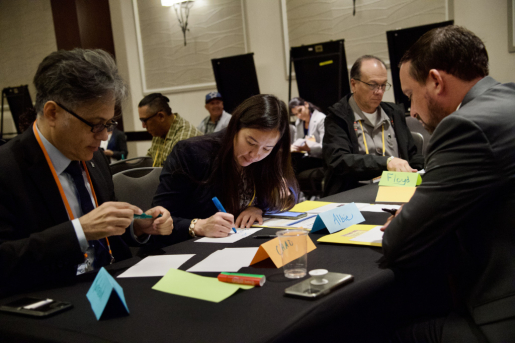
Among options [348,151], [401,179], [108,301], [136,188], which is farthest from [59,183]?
[348,151]

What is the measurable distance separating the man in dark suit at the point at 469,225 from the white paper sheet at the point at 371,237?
180mm

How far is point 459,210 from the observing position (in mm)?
1213

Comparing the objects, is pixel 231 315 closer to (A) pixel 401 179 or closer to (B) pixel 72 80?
(B) pixel 72 80

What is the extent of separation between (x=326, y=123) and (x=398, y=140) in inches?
22.3

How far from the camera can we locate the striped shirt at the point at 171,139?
4.17m

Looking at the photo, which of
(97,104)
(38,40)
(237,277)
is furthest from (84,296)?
(38,40)

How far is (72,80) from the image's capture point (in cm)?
143

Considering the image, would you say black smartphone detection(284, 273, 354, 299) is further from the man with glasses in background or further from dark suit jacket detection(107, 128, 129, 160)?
dark suit jacket detection(107, 128, 129, 160)

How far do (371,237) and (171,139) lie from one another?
9.75 ft

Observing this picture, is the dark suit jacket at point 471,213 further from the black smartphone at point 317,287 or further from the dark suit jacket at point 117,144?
the dark suit jacket at point 117,144

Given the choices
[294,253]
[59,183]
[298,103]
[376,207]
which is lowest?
[376,207]

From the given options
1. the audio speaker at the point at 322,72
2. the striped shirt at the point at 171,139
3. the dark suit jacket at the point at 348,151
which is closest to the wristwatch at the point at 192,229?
the dark suit jacket at the point at 348,151

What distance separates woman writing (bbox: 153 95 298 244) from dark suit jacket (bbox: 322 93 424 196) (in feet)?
3.07

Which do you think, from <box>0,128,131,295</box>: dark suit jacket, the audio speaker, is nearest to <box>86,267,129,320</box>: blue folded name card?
<box>0,128,131,295</box>: dark suit jacket
